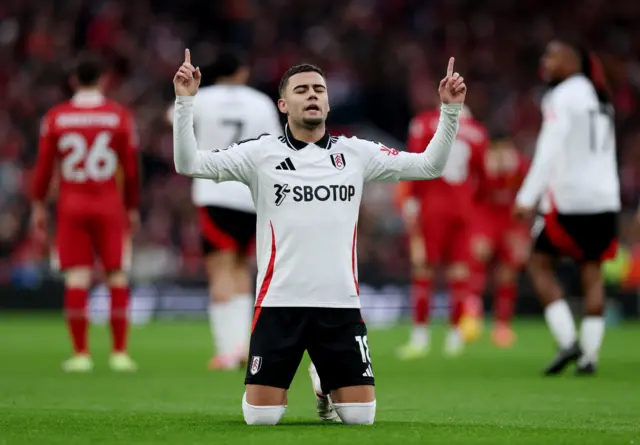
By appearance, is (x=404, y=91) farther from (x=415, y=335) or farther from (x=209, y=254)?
(x=209, y=254)

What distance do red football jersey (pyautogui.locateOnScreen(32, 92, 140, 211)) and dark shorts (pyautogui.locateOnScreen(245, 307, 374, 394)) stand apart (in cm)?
463

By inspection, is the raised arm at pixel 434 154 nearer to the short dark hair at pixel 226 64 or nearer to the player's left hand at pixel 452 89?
the player's left hand at pixel 452 89

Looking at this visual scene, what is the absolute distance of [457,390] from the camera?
848cm

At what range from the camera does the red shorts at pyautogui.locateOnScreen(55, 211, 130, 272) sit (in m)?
10.5

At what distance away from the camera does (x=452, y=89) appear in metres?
6.07

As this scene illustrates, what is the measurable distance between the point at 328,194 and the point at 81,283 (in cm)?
482

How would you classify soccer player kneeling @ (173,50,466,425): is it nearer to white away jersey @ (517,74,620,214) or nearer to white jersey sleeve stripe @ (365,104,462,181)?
white jersey sleeve stripe @ (365,104,462,181)

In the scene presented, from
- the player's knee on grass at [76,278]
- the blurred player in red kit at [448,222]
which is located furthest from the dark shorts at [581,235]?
the player's knee on grass at [76,278]

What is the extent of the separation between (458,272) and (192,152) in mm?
7484

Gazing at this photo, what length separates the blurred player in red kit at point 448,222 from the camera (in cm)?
1286

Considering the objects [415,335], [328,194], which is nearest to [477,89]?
[415,335]

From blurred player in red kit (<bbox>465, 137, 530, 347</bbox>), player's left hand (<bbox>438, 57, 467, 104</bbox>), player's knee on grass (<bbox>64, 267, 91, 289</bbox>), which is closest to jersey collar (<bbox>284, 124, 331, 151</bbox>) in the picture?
player's left hand (<bbox>438, 57, 467, 104</bbox>)

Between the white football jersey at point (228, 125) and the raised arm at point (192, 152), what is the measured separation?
4.06 m

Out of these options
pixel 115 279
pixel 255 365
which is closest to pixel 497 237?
pixel 115 279
